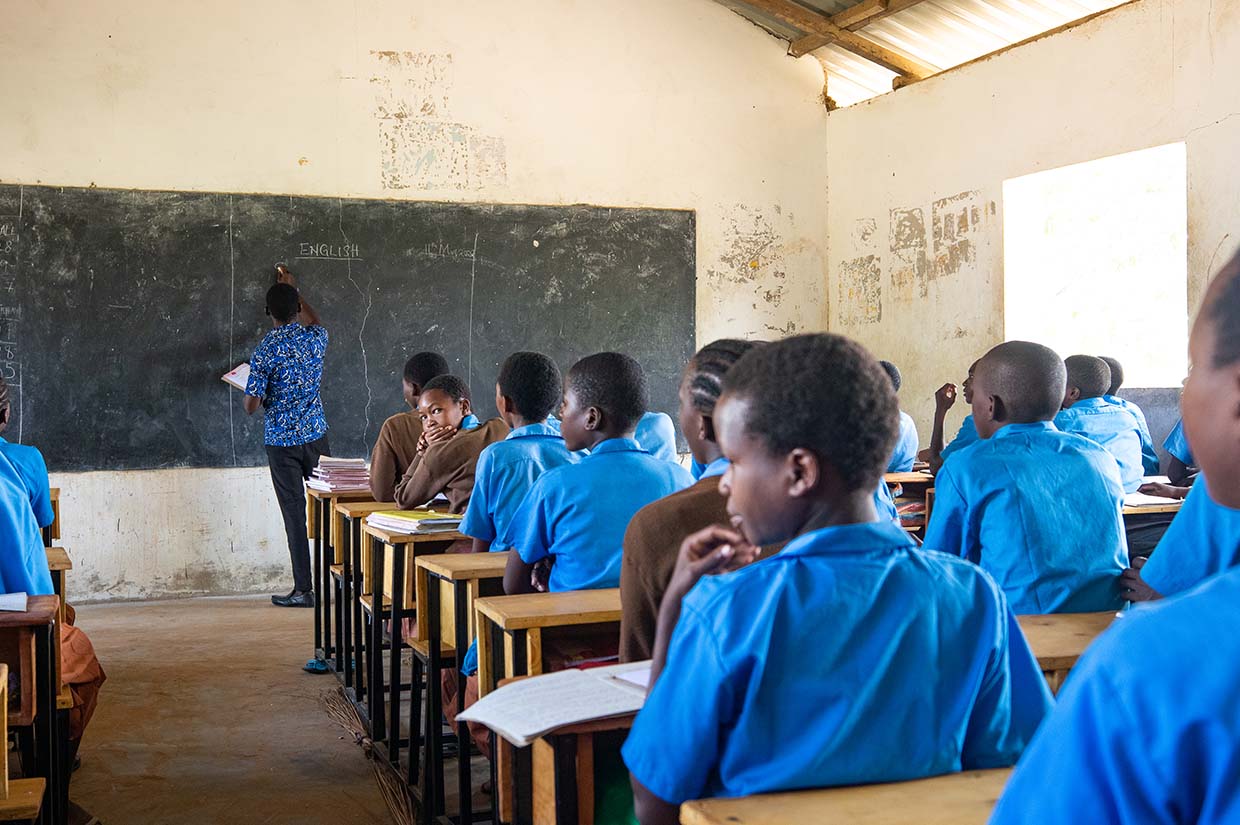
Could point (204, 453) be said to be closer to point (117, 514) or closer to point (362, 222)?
point (117, 514)

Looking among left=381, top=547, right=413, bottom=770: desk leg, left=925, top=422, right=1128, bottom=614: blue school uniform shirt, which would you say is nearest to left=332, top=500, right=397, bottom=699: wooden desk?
left=381, top=547, right=413, bottom=770: desk leg

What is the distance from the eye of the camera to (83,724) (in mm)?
3020

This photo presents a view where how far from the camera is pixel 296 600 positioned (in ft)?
19.9

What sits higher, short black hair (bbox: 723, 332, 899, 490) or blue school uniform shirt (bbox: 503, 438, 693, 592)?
short black hair (bbox: 723, 332, 899, 490)

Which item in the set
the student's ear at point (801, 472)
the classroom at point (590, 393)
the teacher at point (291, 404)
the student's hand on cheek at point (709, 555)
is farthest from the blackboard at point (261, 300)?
the student's ear at point (801, 472)

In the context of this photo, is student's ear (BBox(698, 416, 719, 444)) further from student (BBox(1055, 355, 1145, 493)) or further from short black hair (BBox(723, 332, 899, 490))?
student (BBox(1055, 355, 1145, 493))

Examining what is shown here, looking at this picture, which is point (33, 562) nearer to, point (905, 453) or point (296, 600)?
point (296, 600)

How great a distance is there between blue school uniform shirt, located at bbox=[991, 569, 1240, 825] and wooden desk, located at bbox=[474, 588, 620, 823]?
4.68 ft

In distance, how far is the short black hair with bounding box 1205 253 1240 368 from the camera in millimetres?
638

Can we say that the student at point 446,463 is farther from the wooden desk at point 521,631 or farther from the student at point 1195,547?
the student at point 1195,547

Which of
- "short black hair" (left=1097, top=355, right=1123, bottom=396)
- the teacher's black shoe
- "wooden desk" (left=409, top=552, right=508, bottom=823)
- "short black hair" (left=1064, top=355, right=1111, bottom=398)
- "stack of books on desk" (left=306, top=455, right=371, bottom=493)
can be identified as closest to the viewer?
"wooden desk" (left=409, top=552, right=508, bottom=823)

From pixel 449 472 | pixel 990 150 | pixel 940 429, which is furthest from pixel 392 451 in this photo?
pixel 990 150

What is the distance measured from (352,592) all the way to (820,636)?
3524 millimetres

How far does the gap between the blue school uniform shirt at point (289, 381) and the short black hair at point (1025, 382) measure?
4.13 meters
